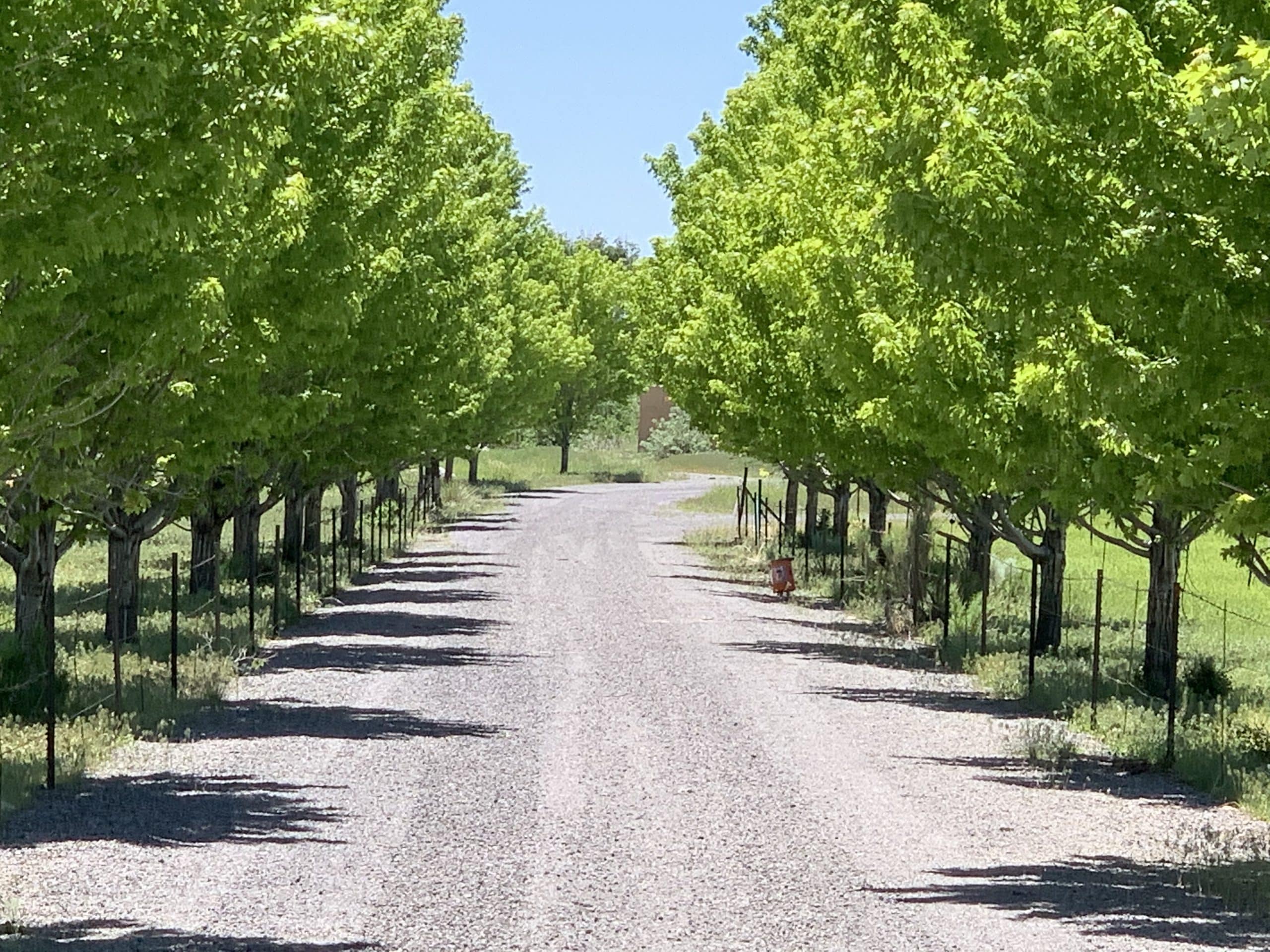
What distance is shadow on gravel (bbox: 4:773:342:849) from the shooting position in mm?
13688

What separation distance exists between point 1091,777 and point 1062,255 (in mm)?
7119

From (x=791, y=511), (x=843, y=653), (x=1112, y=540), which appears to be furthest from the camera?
(x=791, y=511)

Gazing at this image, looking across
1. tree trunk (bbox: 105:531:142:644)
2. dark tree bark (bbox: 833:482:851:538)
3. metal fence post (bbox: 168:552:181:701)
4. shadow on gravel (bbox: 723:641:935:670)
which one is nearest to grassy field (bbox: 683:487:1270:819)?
shadow on gravel (bbox: 723:641:935:670)

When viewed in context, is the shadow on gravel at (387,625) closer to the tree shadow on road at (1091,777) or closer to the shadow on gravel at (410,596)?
the shadow on gravel at (410,596)

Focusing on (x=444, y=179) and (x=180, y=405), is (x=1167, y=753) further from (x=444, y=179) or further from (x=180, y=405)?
(x=444, y=179)

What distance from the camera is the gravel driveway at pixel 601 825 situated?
11117 millimetres

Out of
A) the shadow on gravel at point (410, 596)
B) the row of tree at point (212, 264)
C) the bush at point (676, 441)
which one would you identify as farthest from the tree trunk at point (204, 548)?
the bush at point (676, 441)

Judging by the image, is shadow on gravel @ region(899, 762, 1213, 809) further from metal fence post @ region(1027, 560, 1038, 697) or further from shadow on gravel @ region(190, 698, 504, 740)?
shadow on gravel @ region(190, 698, 504, 740)

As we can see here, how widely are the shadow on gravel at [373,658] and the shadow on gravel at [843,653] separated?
3.74m

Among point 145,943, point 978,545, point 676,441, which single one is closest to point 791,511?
point 978,545

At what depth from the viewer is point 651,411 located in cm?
15275

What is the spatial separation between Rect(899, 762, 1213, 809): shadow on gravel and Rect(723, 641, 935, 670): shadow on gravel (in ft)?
28.1

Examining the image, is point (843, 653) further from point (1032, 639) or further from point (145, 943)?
point (145, 943)

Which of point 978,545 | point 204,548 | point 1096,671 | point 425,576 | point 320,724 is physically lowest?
point 425,576
